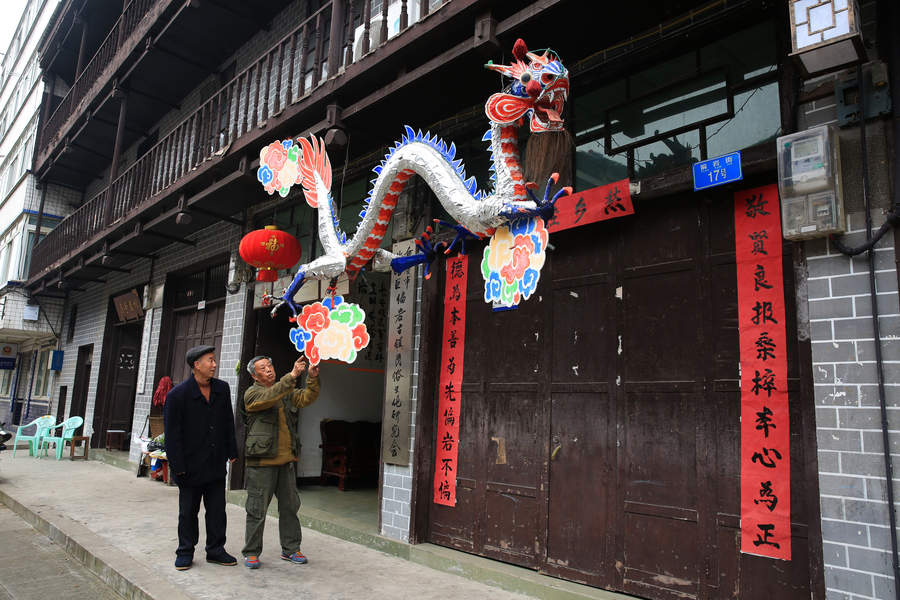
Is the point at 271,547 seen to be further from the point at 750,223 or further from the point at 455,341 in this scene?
the point at 750,223

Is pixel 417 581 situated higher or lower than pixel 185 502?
lower

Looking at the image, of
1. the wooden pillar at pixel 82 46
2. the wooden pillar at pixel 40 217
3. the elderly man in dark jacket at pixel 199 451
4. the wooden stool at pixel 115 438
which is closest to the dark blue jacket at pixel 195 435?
the elderly man in dark jacket at pixel 199 451

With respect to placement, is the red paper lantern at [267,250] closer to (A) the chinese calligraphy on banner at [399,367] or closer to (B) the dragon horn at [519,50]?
(A) the chinese calligraphy on banner at [399,367]

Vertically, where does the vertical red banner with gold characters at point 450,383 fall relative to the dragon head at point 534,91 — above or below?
below

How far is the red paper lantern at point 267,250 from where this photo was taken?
22.5ft

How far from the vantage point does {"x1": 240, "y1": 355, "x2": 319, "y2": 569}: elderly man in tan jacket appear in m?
5.27

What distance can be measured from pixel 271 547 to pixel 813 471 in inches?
197

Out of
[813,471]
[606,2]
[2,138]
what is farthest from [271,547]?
[2,138]

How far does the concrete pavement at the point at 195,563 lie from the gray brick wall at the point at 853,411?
2399 millimetres

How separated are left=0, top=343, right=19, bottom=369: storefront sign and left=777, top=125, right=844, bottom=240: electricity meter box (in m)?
26.6

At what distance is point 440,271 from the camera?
20.7 ft

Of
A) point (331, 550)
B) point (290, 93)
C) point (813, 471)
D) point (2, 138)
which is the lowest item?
point (331, 550)

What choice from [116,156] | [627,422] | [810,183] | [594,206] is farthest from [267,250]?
[116,156]

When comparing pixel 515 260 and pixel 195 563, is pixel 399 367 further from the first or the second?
pixel 515 260
